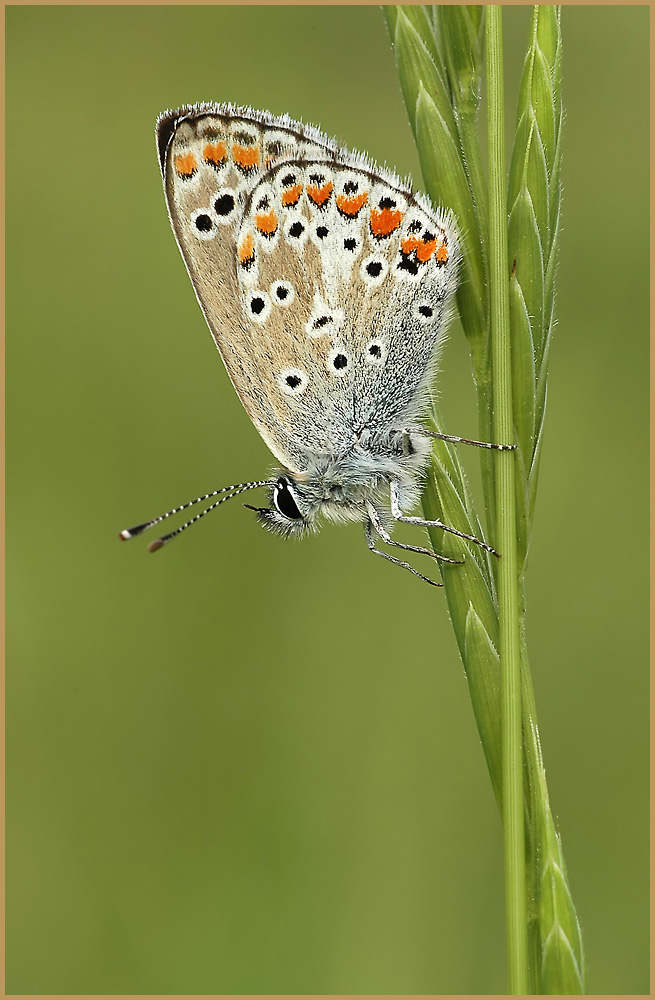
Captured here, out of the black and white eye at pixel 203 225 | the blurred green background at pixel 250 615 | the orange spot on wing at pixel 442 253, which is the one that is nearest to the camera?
the orange spot on wing at pixel 442 253

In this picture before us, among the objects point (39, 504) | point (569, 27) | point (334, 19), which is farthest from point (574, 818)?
point (334, 19)

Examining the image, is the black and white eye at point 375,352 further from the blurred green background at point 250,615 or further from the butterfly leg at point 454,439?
the blurred green background at point 250,615

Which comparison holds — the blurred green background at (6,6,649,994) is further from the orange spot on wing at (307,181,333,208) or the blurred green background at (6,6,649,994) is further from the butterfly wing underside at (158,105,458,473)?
the orange spot on wing at (307,181,333,208)

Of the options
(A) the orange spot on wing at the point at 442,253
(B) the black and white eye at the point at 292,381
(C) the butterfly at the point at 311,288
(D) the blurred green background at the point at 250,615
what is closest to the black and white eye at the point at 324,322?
(C) the butterfly at the point at 311,288

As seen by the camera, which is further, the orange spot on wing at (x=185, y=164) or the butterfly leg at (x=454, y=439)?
the orange spot on wing at (x=185, y=164)

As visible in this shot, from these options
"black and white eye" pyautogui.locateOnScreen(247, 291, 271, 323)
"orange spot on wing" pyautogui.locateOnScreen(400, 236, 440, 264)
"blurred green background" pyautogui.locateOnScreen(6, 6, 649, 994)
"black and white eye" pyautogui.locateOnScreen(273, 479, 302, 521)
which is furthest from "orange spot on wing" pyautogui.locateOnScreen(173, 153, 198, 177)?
"blurred green background" pyautogui.locateOnScreen(6, 6, 649, 994)

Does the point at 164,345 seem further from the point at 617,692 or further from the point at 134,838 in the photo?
the point at 617,692

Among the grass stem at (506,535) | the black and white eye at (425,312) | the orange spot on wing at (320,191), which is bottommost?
the grass stem at (506,535)

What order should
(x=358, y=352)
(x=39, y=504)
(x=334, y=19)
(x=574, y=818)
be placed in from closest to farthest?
(x=358, y=352)
(x=574, y=818)
(x=39, y=504)
(x=334, y=19)
